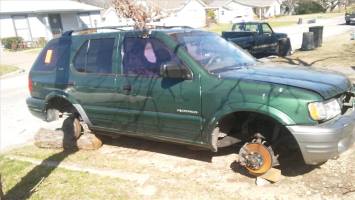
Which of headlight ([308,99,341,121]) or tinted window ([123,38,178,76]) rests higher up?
tinted window ([123,38,178,76])

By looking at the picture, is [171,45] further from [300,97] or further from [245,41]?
[245,41]

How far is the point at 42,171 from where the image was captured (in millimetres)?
5613

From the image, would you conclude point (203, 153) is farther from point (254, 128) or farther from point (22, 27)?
point (22, 27)

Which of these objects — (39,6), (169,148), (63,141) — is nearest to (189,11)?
(39,6)

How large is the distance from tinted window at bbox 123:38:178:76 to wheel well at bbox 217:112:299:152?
39.8 inches

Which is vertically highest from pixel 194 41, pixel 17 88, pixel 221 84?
pixel 194 41

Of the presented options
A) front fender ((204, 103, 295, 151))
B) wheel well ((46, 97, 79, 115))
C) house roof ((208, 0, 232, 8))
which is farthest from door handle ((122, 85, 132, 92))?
Result: house roof ((208, 0, 232, 8))

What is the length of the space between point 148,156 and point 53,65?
2.15m

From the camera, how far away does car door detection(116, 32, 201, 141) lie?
4.92 m

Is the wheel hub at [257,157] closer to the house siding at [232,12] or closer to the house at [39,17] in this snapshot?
the house at [39,17]

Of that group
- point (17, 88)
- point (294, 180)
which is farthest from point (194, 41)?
point (17, 88)

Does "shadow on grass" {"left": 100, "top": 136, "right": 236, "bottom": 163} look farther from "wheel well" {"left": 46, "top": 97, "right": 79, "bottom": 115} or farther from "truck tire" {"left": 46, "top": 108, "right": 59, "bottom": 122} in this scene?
"truck tire" {"left": 46, "top": 108, "right": 59, "bottom": 122}

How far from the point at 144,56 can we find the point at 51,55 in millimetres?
1953

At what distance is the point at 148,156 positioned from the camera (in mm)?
5883
